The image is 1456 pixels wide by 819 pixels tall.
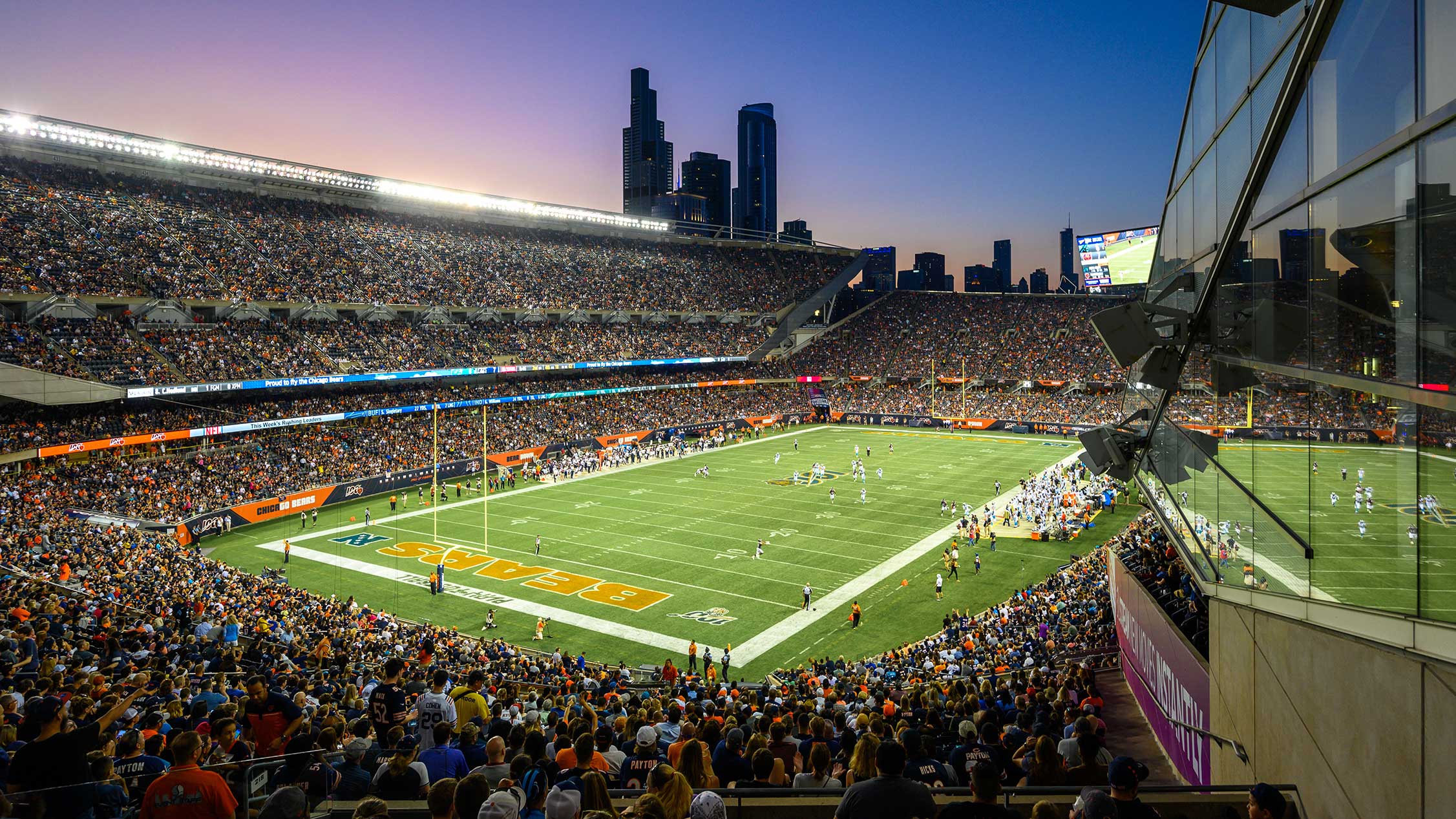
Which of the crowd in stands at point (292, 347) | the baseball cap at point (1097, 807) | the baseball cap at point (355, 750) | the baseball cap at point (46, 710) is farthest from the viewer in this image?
the crowd in stands at point (292, 347)

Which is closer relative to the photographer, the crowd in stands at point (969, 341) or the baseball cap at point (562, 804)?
the baseball cap at point (562, 804)

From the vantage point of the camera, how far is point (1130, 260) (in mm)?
70750

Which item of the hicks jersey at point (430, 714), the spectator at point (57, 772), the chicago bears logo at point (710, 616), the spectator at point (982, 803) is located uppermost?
the spectator at point (982, 803)

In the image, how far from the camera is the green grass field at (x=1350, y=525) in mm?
4461

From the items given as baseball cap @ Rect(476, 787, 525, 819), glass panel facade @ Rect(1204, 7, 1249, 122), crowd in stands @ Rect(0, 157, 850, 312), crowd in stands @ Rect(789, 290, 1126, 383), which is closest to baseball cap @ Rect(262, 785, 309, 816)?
baseball cap @ Rect(476, 787, 525, 819)

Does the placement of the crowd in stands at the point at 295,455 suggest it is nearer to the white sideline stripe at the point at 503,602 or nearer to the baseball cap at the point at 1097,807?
the white sideline stripe at the point at 503,602

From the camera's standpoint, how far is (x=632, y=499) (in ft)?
141

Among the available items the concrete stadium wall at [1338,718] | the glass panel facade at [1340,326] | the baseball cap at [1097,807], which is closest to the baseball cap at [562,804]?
the baseball cap at [1097,807]

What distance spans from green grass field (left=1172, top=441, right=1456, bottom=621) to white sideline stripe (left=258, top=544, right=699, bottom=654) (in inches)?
679

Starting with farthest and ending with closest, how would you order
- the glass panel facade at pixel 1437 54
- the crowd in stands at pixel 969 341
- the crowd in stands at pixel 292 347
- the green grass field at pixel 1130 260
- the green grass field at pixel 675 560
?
the crowd in stands at pixel 969 341 < the green grass field at pixel 1130 260 < the crowd in stands at pixel 292 347 < the green grass field at pixel 675 560 < the glass panel facade at pixel 1437 54

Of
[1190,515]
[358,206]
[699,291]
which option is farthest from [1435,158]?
[699,291]

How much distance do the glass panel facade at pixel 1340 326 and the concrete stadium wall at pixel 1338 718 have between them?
348 millimetres

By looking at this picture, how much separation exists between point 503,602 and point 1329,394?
81.3ft

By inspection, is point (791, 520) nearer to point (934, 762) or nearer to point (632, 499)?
point (632, 499)
